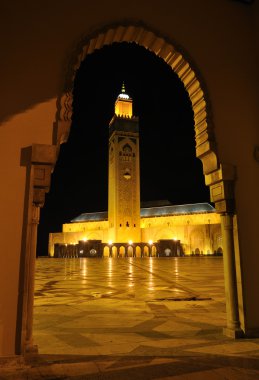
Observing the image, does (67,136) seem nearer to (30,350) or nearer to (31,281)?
(31,281)

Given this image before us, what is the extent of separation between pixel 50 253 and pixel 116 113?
2991 centimetres

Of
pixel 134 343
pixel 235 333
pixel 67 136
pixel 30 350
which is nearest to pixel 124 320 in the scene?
pixel 134 343

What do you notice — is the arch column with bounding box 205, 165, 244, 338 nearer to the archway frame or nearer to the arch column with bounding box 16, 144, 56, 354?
the archway frame

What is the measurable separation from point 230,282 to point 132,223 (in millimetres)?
47114

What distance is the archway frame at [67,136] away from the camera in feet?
10.8

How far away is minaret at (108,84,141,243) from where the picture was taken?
50.5 meters

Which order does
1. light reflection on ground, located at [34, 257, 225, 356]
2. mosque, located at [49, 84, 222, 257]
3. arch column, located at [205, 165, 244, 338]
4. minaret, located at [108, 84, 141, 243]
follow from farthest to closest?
minaret, located at [108, 84, 141, 243] < mosque, located at [49, 84, 222, 257] < arch column, located at [205, 165, 244, 338] < light reflection on ground, located at [34, 257, 225, 356]

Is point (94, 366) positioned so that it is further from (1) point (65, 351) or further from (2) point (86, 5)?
(2) point (86, 5)

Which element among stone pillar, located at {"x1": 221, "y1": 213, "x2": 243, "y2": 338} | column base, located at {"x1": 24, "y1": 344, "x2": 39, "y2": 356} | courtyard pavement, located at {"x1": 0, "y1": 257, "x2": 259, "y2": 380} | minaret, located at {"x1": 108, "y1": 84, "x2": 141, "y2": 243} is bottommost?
courtyard pavement, located at {"x1": 0, "y1": 257, "x2": 259, "y2": 380}

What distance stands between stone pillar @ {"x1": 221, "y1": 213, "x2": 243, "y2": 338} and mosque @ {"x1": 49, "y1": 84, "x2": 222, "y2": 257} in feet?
133

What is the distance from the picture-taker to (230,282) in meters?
4.07

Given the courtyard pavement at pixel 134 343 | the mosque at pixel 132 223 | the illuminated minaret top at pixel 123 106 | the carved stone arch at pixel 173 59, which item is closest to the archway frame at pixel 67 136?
the carved stone arch at pixel 173 59

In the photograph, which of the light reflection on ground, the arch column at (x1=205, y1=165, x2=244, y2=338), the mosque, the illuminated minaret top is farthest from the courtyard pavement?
the illuminated minaret top

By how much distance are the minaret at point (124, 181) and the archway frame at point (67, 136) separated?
45713 millimetres
